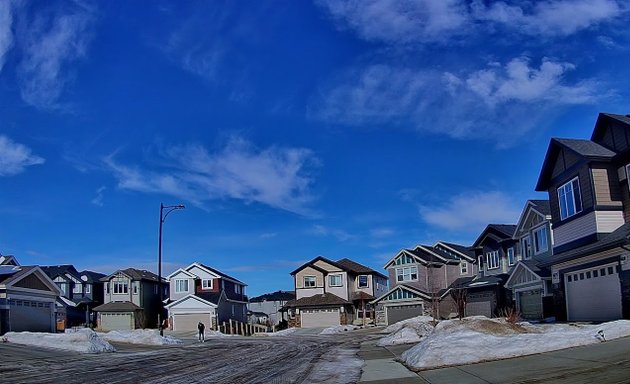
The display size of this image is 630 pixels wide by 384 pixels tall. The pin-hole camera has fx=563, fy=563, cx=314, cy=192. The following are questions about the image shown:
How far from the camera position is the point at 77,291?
8069 centimetres

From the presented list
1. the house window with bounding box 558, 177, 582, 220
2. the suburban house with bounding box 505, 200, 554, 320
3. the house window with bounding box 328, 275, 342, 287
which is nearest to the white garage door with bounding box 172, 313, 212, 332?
the house window with bounding box 328, 275, 342, 287

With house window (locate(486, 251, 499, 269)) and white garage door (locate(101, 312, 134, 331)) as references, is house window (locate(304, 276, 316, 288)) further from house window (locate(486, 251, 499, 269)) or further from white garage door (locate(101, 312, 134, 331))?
house window (locate(486, 251, 499, 269))

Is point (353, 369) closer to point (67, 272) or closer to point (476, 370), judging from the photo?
point (476, 370)

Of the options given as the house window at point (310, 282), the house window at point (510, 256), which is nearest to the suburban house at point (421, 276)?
the house window at point (310, 282)

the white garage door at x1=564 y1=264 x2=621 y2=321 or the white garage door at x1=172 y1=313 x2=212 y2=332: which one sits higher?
the white garage door at x1=564 y1=264 x2=621 y2=321

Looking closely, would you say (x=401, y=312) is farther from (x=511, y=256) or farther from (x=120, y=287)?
(x=120, y=287)

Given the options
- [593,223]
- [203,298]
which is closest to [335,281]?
[203,298]

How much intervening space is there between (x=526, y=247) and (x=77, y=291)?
209ft

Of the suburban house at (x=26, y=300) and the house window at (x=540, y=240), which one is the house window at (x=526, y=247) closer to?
the house window at (x=540, y=240)

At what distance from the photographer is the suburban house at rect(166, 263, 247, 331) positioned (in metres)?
67.4

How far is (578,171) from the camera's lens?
2519 cm

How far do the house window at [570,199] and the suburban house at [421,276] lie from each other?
35865 millimetres

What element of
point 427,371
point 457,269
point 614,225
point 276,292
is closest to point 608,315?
point 614,225

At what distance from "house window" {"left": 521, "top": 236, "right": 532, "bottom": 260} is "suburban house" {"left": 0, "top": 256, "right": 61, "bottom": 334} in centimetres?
3758
